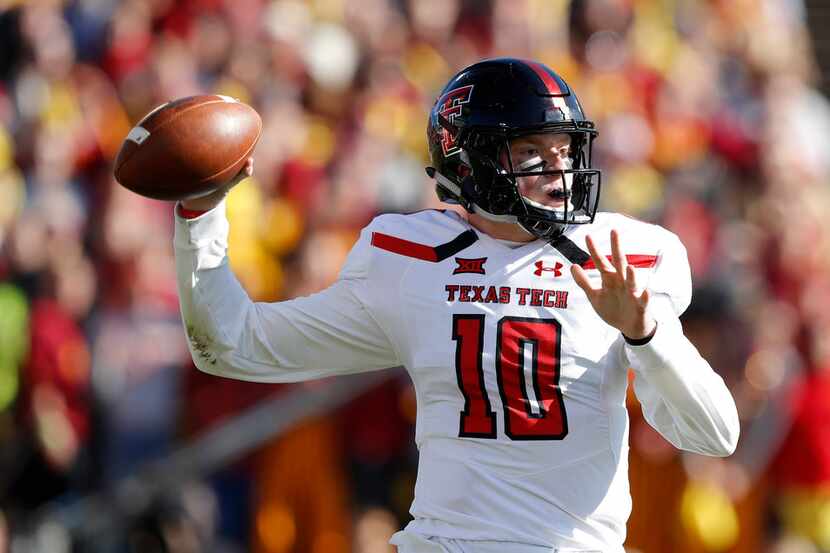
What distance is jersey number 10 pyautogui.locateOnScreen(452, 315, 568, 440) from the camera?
314 cm

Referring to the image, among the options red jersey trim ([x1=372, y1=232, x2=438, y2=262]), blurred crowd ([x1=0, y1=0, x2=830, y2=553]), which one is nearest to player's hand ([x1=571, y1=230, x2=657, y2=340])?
red jersey trim ([x1=372, y1=232, x2=438, y2=262])

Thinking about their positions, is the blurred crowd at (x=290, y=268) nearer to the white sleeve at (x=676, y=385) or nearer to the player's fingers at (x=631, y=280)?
the white sleeve at (x=676, y=385)

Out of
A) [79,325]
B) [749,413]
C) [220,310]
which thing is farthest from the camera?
[749,413]

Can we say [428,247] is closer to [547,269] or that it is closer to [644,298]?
[547,269]

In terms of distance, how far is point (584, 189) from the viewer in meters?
3.33

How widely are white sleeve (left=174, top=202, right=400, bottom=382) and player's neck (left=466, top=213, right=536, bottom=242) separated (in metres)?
0.29

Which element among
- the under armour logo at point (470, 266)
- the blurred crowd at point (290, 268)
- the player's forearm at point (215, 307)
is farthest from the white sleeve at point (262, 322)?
the blurred crowd at point (290, 268)

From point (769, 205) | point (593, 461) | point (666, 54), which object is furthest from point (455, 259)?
point (666, 54)

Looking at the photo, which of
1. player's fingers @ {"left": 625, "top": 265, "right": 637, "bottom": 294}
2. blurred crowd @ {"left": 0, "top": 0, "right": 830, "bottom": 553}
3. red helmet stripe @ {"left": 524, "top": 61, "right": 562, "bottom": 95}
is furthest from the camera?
blurred crowd @ {"left": 0, "top": 0, "right": 830, "bottom": 553}

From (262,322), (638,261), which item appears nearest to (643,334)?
(638,261)

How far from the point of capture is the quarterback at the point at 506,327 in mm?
3102

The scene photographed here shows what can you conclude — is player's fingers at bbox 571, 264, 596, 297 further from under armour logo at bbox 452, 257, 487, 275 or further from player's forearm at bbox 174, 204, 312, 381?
player's forearm at bbox 174, 204, 312, 381

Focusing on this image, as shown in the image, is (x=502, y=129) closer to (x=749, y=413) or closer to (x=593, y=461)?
(x=593, y=461)

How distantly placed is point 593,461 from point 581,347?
0.85ft
